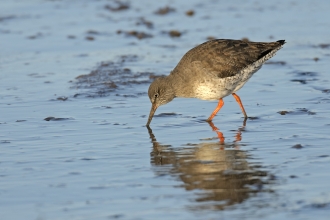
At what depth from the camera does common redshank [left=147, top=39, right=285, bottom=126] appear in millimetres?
9852

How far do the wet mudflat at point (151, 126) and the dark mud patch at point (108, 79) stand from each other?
0.07ft

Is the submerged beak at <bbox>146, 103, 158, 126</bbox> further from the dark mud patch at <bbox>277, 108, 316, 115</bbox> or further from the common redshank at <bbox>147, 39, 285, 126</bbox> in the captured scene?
the dark mud patch at <bbox>277, 108, 316, 115</bbox>

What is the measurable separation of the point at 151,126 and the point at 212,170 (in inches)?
87.1

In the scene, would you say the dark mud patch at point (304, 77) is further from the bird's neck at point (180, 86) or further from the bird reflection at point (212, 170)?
the bird reflection at point (212, 170)

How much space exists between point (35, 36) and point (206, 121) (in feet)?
22.5

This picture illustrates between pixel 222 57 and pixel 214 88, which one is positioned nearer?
pixel 214 88

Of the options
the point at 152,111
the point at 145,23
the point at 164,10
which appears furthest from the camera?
the point at 164,10

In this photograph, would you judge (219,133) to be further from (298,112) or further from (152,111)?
(298,112)

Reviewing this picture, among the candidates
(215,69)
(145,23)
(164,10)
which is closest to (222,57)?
(215,69)

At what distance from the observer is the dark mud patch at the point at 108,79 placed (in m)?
11.4

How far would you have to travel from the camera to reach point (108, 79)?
12031 millimetres

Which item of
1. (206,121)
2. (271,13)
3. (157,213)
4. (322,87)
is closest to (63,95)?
(206,121)

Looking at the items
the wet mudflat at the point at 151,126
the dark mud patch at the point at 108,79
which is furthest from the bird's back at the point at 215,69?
the dark mud patch at the point at 108,79

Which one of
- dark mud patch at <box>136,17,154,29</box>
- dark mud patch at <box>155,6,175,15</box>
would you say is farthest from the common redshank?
dark mud patch at <box>155,6,175,15</box>
